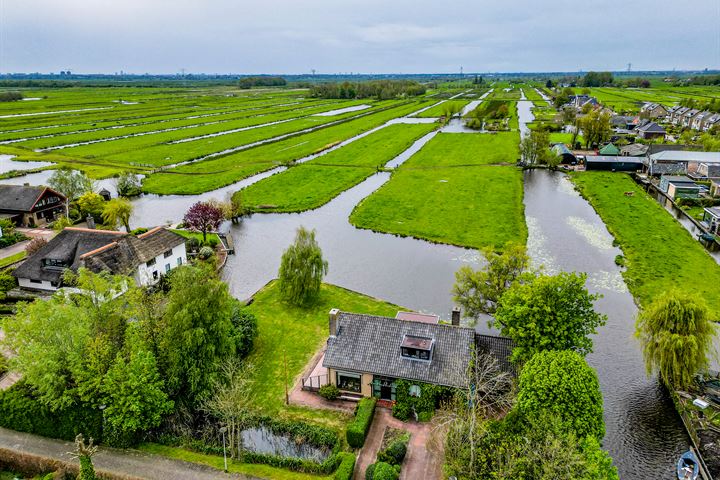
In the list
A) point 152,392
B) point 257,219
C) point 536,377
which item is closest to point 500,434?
point 536,377

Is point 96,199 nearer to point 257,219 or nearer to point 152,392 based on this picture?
point 257,219

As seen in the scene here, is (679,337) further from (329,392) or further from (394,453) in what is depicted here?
(329,392)

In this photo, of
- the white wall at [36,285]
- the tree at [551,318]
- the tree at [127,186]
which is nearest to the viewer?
the tree at [551,318]

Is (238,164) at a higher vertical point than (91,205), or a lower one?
higher

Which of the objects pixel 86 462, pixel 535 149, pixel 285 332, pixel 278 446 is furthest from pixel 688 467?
pixel 535 149

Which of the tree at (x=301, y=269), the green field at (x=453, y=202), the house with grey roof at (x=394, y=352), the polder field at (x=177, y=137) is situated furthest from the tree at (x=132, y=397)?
the polder field at (x=177, y=137)

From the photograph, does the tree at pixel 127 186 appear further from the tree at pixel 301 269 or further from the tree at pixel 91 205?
the tree at pixel 301 269
